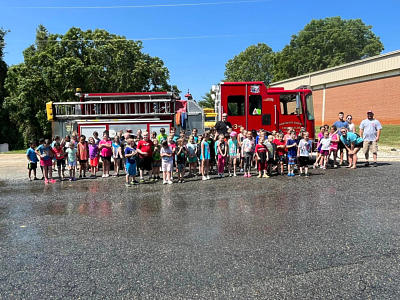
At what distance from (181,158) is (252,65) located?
6087 centimetres

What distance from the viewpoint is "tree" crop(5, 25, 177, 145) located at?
2856cm

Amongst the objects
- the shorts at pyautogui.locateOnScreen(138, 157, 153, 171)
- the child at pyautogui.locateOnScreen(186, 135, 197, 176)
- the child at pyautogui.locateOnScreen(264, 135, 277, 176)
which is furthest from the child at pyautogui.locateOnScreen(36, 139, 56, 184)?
the child at pyautogui.locateOnScreen(264, 135, 277, 176)

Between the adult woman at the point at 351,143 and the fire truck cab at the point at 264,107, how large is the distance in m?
1.29

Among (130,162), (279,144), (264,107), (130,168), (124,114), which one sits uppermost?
(264,107)

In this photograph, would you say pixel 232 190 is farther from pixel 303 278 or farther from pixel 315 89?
pixel 315 89

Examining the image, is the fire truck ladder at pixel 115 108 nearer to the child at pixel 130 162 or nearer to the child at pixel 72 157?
the child at pixel 72 157

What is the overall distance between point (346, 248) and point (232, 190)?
431 cm

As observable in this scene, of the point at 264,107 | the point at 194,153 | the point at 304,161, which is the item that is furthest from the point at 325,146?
the point at 194,153

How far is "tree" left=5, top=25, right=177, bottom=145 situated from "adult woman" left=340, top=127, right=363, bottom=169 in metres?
23.0

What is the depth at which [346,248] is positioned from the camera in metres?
4.42

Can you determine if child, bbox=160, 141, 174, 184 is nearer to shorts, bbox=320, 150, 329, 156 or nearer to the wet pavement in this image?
the wet pavement

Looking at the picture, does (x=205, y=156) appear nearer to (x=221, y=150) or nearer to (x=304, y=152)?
(x=221, y=150)

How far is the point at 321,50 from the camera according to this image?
224ft

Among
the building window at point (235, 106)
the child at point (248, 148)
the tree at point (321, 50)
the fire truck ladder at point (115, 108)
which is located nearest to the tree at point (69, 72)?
the fire truck ladder at point (115, 108)
